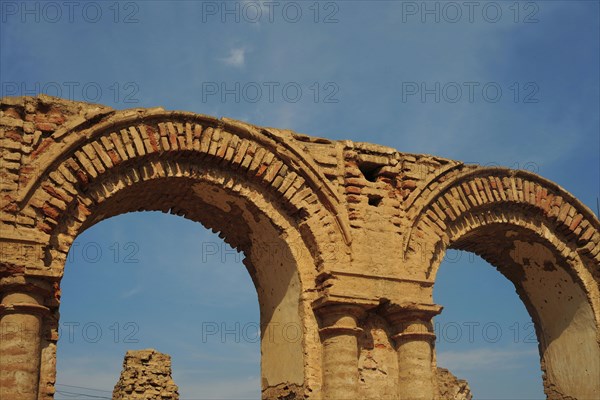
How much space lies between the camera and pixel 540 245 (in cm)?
998

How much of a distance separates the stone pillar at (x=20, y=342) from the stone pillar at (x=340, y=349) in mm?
2790

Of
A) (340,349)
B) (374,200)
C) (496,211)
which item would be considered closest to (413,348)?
(340,349)

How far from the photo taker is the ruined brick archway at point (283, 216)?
6781 millimetres

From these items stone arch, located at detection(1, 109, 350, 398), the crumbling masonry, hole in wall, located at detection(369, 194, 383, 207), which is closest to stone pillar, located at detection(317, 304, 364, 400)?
stone arch, located at detection(1, 109, 350, 398)

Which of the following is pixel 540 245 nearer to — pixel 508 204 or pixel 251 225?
pixel 508 204

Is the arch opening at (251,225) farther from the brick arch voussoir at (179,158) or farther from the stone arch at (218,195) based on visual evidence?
the brick arch voussoir at (179,158)

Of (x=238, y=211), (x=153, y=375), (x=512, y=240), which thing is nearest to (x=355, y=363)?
(x=238, y=211)

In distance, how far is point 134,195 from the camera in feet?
26.0

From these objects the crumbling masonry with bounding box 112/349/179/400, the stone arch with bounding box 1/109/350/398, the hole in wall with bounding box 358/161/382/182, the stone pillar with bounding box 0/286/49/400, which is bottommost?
the stone pillar with bounding box 0/286/49/400

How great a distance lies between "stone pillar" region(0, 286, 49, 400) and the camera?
6.21 m

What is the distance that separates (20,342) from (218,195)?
2.64m

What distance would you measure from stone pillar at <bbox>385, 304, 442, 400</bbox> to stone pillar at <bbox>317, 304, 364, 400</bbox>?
0.53m

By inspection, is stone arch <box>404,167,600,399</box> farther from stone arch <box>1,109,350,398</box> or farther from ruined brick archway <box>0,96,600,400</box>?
stone arch <box>1,109,350,398</box>

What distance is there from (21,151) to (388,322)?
4204 mm
